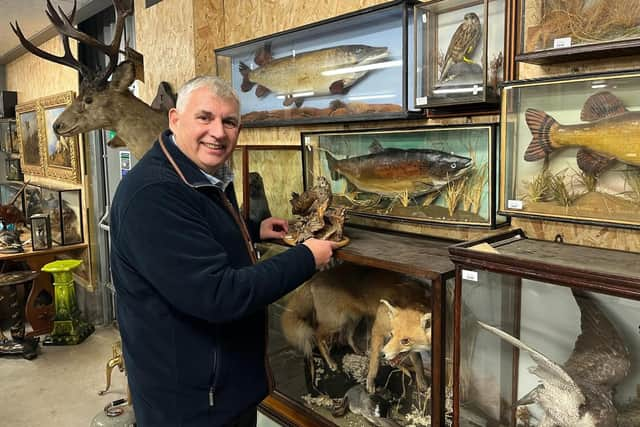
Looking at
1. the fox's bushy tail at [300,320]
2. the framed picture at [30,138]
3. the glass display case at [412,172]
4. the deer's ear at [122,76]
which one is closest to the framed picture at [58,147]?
the framed picture at [30,138]

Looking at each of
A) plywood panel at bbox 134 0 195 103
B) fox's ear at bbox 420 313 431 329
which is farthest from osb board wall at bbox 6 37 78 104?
fox's ear at bbox 420 313 431 329

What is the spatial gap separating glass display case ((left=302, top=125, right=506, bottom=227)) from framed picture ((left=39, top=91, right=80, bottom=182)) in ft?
11.5

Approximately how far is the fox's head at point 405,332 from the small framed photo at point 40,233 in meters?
3.78

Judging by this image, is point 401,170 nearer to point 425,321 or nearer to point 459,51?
point 459,51

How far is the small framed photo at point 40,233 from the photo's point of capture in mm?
4379

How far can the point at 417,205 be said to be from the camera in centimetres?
179

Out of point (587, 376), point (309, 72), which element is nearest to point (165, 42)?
point (309, 72)

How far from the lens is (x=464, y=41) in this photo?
160 cm

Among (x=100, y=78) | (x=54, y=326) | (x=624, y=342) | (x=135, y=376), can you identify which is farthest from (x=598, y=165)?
(x=54, y=326)

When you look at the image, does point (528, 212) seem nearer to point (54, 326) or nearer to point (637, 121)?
point (637, 121)

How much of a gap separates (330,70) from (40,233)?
347 centimetres

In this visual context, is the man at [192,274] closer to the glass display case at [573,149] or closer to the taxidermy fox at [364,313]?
the taxidermy fox at [364,313]

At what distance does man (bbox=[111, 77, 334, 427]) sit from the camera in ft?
4.15

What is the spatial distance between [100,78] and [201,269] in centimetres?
186
